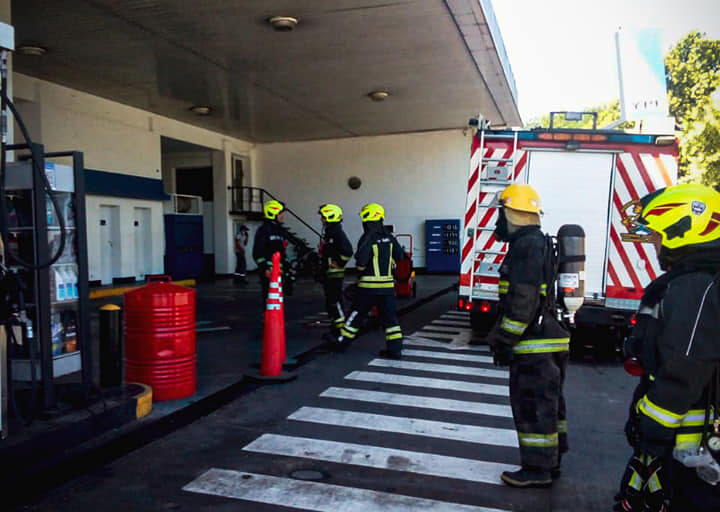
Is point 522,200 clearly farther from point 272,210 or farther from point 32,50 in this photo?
point 32,50

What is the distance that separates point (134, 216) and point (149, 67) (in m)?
5.79

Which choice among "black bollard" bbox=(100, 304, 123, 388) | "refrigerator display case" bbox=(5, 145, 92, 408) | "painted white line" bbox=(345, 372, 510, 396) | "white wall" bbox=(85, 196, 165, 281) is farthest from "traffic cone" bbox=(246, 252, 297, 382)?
"white wall" bbox=(85, 196, 165, 281)

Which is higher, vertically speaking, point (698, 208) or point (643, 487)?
point (698, 208)

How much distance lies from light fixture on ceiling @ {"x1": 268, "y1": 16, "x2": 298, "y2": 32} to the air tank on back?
7.31m

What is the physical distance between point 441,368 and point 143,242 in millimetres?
13451

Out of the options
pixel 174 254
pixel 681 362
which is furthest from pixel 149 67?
pixel 681 362

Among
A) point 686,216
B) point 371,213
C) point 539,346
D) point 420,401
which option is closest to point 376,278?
point 371,213

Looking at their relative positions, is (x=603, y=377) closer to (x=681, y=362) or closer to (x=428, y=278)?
(x=681, y=362)

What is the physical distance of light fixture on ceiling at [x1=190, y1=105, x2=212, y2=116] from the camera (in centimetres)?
1720

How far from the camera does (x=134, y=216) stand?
58.0 ft

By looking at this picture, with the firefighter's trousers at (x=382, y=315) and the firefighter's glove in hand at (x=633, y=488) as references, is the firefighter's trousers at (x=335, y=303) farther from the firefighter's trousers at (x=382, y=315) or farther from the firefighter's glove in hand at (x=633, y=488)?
the firefighter's glove in hand at (x=633, y=488)

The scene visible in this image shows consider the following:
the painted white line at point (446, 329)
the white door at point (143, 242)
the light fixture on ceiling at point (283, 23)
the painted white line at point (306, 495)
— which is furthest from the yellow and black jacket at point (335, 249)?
the white door at point (143, 242)

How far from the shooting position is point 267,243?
318 inches

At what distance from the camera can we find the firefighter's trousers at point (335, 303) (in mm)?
8773
